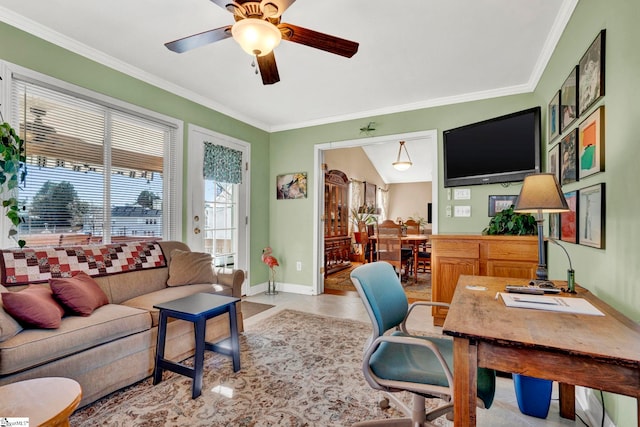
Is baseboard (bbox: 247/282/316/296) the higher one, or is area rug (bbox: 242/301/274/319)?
baseboard (bbox: 247/282/316/296)

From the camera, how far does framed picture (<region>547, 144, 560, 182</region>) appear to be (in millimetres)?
2430

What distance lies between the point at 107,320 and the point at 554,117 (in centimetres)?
362

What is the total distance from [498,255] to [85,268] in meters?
3.50

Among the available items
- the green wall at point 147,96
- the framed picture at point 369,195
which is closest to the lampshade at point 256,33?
the green wall at point 147,96

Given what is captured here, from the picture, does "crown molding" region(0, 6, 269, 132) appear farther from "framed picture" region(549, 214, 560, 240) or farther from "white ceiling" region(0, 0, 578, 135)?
"framed picture" region(549, 214, 560, 240)

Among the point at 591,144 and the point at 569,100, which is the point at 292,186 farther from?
the point at 591,144

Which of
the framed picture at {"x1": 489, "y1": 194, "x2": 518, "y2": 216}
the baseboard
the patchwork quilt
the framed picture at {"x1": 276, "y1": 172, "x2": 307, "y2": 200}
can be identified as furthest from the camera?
the framed picture at {"x1": 276, "y1": 172, "x2": 307, "y2": 200}

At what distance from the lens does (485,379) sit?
1.25 metres

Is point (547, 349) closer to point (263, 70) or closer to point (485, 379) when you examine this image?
point (485, 379)

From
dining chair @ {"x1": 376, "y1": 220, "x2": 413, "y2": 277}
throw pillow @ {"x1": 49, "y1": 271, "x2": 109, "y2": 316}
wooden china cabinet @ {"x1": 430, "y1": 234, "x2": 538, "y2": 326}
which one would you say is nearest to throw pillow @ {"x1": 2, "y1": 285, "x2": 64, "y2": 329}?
throw pillow @ {"x1": 49, "y1": 271, "x2": 109, "y2": 316}

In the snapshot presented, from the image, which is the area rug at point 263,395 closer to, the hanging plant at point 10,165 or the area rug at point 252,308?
the area rug at point 252,308

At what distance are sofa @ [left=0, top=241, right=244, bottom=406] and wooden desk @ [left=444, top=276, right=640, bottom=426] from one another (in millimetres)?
1972

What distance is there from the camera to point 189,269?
294 centimetres

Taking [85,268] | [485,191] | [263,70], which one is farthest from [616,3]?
[85,268]
